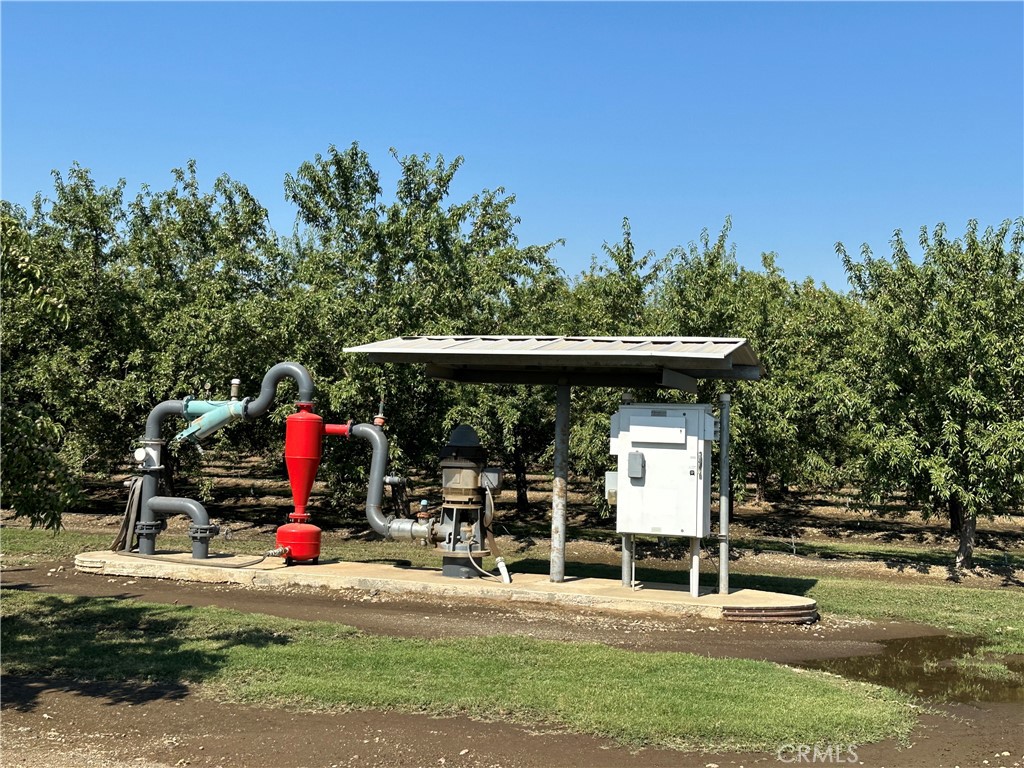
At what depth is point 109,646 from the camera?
31.2 ft

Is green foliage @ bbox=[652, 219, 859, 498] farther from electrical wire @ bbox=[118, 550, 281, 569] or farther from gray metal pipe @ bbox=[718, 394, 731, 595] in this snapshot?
electrical wire @ bbox=[118, 550, 281, 569]

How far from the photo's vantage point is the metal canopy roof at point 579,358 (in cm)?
1190

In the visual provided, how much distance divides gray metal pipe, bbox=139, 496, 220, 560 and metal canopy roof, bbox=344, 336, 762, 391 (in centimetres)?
402

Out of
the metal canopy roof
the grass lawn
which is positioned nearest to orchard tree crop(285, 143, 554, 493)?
the metal canopy roof

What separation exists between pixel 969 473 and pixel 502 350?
880 centimetres

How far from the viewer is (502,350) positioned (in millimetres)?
12555

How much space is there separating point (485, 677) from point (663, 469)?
4833 millimetres

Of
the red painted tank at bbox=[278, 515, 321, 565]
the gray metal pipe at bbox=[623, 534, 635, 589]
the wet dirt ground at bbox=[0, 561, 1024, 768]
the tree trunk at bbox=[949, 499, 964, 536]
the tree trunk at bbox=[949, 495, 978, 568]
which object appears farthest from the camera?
the tree trunk at bbox=[949, 499, 964, 536]

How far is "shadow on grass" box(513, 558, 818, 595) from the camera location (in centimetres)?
1462

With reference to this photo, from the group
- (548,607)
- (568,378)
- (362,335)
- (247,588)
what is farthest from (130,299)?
(548,607)

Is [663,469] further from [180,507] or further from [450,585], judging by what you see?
[180,507]

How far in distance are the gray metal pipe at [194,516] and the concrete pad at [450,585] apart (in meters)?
0.26

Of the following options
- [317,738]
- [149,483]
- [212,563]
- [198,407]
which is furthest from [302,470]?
[317,738]

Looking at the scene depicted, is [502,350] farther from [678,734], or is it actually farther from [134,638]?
[678,734]
